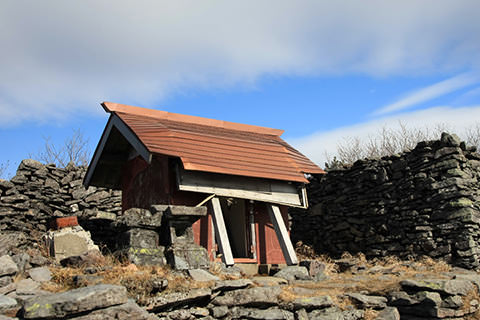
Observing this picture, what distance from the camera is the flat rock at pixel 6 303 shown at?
5141 mm

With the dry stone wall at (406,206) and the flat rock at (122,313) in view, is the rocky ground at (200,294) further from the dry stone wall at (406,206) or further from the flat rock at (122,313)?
the dry stone wall at (406,206)

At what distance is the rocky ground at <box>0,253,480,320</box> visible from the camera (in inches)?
203

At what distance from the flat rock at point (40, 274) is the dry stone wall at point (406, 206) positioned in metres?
8.71

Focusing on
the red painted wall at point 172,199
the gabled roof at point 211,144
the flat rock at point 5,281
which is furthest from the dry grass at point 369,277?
the flat rock at point 5,281

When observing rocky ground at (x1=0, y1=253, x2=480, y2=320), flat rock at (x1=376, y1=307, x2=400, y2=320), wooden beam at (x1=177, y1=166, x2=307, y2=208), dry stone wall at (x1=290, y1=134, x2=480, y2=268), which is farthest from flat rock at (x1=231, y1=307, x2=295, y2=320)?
dry stone wall at (x1=290, y1=134, x2=480, y2=268)

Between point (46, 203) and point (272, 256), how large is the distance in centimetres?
766

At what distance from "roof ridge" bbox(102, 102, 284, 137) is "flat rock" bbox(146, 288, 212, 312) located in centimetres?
589

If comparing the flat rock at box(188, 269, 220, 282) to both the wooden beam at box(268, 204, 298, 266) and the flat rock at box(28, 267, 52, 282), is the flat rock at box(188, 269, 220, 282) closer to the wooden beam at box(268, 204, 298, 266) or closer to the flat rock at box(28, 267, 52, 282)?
the flat rock at box(28, 267, 52, 282)

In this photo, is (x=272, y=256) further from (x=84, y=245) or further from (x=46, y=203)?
(x=46, y=203)

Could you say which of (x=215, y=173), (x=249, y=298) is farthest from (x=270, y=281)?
(x=215, y=173)

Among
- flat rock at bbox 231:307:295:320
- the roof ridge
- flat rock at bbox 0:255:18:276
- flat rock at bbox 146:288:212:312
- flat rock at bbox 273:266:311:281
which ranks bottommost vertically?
flat rock at bbox 231:307:295:320

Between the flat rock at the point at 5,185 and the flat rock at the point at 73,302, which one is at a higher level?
the flat rock at the point at 5,185

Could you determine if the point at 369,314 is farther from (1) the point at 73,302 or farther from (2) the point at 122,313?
(1) the point at 73,302

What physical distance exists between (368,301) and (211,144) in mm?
4657
